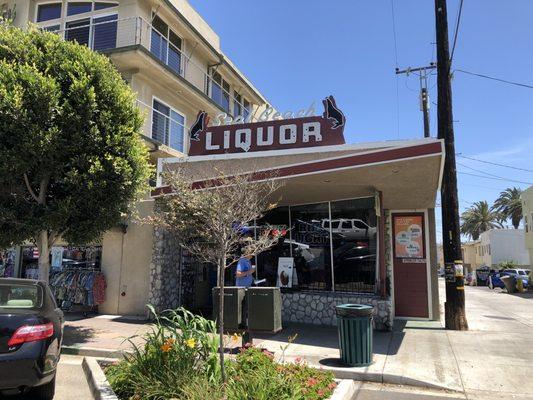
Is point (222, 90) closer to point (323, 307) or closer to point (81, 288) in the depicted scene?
point (81, 288)

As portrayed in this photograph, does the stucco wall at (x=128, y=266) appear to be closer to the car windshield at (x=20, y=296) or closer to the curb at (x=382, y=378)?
the car windshield at (x=20, y=296)

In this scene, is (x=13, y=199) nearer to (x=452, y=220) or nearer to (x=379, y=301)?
(x=379, y=301)

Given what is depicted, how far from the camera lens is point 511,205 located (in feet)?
200

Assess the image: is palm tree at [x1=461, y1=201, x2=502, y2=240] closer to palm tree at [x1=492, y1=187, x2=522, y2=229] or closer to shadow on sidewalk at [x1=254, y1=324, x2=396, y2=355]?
palm tree at [x1=492, y1=187, x2=522, y2=229]

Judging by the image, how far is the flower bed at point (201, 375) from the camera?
5.26m

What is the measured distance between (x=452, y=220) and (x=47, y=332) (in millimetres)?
10080

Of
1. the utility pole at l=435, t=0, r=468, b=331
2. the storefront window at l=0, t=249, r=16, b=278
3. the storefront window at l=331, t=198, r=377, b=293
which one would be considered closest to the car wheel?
the storefront window at l=331, t=198, r=377, b=293

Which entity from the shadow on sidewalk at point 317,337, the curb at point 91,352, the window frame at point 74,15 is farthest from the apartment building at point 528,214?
the curb at point 91,352

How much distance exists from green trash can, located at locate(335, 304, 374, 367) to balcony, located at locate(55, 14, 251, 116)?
45.1ft

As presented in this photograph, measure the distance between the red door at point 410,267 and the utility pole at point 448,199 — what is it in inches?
54.5

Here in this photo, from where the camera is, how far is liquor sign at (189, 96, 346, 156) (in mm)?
12531

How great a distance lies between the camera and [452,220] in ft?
40.1

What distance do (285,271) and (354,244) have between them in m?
2.08

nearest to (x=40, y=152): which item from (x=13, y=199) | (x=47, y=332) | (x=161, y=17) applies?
(x=13, y=199)
